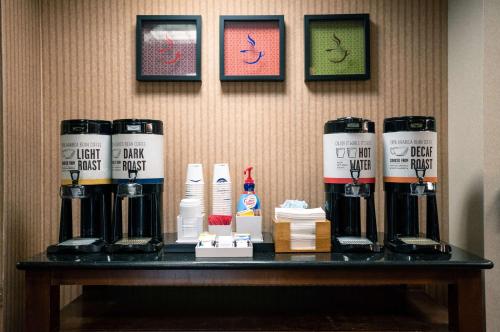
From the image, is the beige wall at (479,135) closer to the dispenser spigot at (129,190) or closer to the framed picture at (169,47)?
the framed picture at (169,47)

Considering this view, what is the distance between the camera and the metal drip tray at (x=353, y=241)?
174 cm

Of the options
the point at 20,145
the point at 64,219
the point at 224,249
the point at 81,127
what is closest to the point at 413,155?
the point at 224,249

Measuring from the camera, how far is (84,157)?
177 cm

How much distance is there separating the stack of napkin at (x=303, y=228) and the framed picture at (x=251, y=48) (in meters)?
0.85

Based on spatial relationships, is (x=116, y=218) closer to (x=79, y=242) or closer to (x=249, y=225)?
(x=79, y=242)

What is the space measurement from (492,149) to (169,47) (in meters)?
1.67

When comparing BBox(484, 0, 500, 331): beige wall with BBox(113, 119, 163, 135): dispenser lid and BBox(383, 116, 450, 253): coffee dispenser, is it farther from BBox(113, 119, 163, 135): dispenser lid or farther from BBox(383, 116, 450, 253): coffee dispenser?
BBox(113, 119, 163, 135): dispenser lid

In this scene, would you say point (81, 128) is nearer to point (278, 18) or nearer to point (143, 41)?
point (143, 41)

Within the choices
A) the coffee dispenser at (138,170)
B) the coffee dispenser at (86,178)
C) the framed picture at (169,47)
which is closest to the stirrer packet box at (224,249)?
the coffee dispenser at (138,170)

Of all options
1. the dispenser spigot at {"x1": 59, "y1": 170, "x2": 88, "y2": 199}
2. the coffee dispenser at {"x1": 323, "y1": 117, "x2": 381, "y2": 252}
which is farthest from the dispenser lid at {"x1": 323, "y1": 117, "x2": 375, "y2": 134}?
the dispenser spigot at {"x1": 59, "y1": 170, "x2": 88, "y2": 199}

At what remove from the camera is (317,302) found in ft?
6.99

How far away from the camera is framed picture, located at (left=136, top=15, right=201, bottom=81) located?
2240mm

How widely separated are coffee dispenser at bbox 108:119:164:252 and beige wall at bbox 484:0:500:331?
1469 mm

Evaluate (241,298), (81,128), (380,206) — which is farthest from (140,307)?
(380,206)
